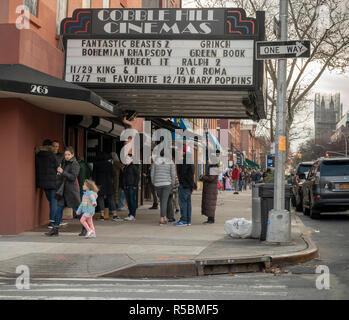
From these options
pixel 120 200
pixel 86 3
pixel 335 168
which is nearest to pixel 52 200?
pixel 120 200

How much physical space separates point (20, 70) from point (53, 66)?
191 cm

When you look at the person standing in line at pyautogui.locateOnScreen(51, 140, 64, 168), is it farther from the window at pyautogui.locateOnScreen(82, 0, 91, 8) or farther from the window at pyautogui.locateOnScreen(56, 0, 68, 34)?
the window at pyautogui.locateOnScreen(82, 0, 91, 8)

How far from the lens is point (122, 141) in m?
19.3

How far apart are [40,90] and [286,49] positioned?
4849mm

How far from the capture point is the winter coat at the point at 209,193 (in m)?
13.7

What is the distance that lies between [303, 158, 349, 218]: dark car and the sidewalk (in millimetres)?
4360

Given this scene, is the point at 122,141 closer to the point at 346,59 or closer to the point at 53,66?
the point at 53,66

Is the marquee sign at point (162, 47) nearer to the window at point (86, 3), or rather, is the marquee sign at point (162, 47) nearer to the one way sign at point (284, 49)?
the window at point (86, 3)

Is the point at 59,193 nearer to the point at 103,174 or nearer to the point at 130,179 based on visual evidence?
the point at 103,174

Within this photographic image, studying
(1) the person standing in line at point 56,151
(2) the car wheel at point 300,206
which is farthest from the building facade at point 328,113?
(1) the person standing in line at point 56,151

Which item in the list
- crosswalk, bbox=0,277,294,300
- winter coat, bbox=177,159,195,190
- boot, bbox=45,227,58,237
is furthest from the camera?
winter coat, bbox=177,159,195,190

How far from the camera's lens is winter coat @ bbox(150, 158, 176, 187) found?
13.6 meters

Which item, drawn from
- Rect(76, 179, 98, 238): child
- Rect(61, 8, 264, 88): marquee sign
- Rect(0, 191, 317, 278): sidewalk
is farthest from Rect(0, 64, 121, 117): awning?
Rect(0, 191, 317, 278): sidewalk

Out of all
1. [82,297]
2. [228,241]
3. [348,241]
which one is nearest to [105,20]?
[228,241]
